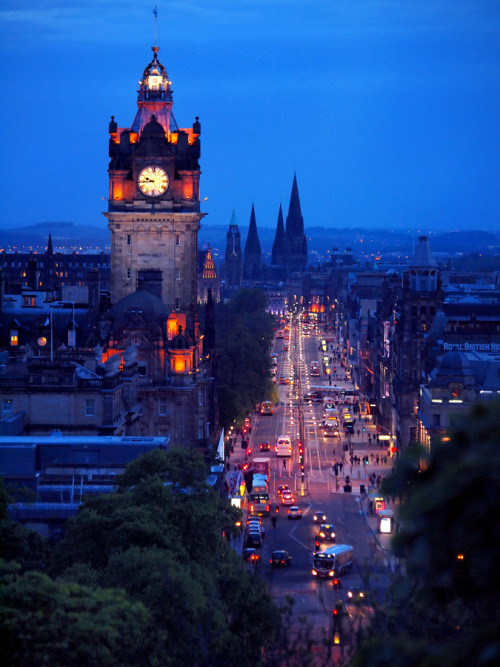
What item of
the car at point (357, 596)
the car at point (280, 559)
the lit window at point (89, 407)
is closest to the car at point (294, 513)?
the car at point (280, 559)

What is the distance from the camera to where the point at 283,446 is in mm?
109062

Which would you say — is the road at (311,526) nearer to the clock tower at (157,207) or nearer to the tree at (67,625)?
the tree at (67,625)

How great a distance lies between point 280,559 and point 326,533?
759 centimetres

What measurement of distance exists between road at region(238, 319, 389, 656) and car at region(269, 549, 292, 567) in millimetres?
328

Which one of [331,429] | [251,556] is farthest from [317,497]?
[331,429]

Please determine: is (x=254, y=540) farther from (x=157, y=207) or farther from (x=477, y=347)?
(x=477, y=347)

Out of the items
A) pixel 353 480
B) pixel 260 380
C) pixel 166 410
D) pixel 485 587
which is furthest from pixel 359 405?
pixel 485 587

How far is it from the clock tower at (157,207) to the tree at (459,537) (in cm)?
7853

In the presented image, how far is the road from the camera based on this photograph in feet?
179

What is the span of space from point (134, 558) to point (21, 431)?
27.9m

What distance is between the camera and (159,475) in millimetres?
53125

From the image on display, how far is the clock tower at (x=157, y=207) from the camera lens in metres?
95.9

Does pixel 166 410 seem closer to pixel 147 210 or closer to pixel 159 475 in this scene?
pixel 147 210

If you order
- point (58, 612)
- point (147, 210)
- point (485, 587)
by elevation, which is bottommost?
point (58, 612)
